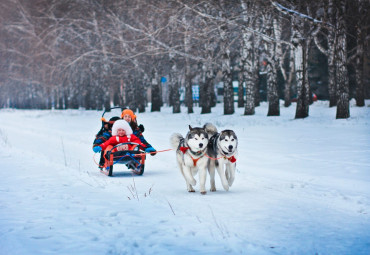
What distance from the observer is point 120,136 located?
9773 mm

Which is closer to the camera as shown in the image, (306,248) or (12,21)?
(306,248)

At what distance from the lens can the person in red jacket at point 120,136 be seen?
31.8 ft

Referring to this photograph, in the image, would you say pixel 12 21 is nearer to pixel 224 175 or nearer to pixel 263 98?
pixel 263 98

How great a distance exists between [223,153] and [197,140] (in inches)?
18.0

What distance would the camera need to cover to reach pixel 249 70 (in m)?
24.4

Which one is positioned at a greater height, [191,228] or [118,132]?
[118,132]

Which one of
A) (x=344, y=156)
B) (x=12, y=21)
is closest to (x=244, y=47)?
(x=344, y=156)

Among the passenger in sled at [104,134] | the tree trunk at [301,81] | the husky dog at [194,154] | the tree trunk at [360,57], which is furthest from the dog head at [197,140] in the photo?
the tree trunk at [360,57]

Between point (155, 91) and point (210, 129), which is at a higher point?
point (155, 91)

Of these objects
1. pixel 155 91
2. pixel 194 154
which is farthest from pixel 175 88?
pixel 194 154

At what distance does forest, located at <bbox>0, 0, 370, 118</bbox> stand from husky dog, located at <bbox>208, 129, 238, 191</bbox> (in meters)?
10.6

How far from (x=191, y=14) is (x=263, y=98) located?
29428 millimetres

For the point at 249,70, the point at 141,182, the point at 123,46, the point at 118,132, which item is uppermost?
the point at 123,46

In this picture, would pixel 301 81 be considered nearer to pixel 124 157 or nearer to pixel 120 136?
pixel 120 136
